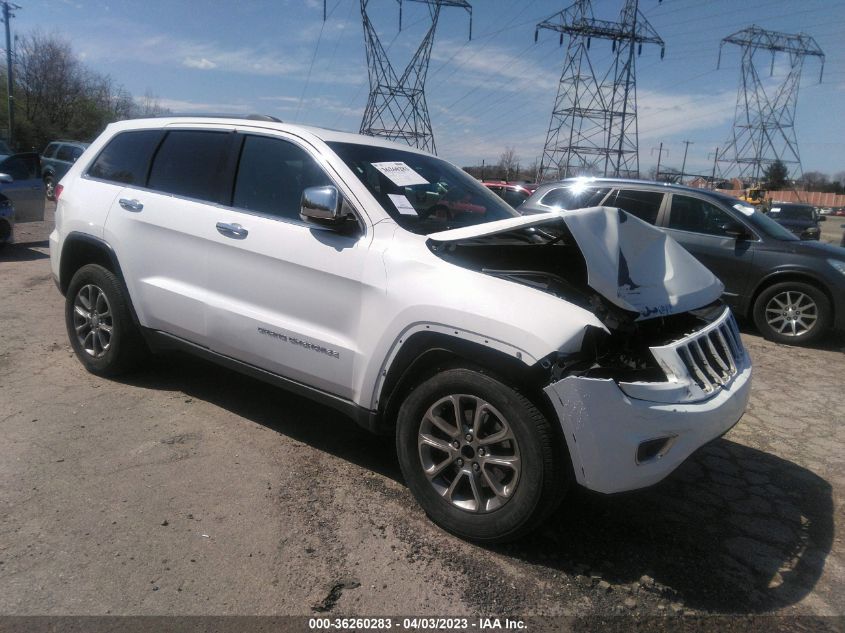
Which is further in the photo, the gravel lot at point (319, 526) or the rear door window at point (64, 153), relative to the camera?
the rear door window at point (64, 153)

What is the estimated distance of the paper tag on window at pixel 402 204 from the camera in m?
3.48

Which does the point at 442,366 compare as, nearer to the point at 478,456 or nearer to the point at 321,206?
the point at 478,456

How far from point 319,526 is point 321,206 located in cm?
156

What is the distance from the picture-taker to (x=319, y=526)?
304cm

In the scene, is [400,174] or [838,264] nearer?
[400,174]

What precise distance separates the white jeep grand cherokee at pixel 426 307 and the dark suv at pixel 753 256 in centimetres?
450

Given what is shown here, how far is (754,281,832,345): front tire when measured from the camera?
731 centimetres

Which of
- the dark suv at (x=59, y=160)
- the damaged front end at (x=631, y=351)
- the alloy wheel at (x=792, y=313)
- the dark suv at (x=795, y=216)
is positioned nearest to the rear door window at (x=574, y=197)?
the alloy wheel at (x=792, y=313)

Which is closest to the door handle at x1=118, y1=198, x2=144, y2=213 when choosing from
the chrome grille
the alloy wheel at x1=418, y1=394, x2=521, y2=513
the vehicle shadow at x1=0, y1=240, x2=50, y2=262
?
the alloy wheel at x1=418, y1=394, x2=521, y2=513

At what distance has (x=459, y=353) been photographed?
2.86 meters

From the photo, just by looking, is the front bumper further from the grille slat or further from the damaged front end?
the grille slat


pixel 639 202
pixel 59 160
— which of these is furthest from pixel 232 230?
pixel 59 160

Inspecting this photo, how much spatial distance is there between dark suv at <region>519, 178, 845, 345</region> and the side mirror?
5790mm

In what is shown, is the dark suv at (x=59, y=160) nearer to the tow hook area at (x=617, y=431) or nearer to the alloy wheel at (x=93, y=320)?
the alloy wheel at (x=93, y=320)
